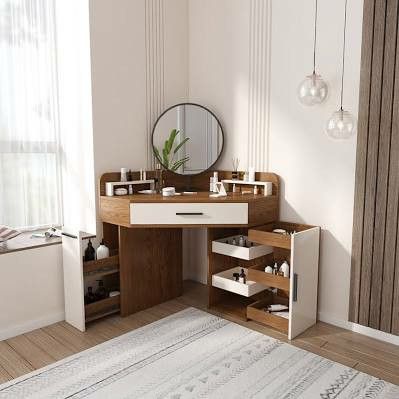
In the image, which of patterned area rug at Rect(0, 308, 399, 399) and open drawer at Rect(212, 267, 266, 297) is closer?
patterned area rug at Rect(0, 308, 399, 399)

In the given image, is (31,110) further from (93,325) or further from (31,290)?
(93,325)

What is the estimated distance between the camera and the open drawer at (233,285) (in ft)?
8.98

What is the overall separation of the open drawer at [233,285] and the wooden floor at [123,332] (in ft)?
0.73

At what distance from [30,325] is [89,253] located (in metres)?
0.58

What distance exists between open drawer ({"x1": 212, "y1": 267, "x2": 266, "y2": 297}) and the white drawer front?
450 millimetres

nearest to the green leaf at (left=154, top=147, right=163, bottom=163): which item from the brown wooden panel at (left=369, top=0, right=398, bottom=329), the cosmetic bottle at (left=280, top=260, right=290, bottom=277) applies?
the cosmetic bottle at (left=280, top=260, right=290, bottom=277)

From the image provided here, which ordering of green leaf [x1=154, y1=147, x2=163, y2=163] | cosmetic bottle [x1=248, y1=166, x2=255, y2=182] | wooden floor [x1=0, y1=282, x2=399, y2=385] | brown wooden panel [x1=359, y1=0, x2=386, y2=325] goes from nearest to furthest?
wooden floor [x1=0, y1=282, x2=399, y2=385], brown wooden panel [x1=359, y1=0, x2=386, y2=325], cosmetic bottle [x1=248, y1=166, x2=255, y2=182], green leaf [x1=154, y1=147, x2=163, y2=163]

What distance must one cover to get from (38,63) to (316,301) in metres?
2.54

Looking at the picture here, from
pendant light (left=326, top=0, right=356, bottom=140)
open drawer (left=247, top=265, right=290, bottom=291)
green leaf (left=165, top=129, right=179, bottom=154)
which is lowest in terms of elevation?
open drawer (left=247, top=265, right=290, bottom=291)

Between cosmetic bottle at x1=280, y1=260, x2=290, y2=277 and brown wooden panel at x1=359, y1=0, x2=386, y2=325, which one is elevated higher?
brown wooden panel at x1=359, y1=0, x2=386, y2=325

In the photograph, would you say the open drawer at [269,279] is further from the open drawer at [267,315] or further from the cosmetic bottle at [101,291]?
the cosmetic bottle at [101,291]

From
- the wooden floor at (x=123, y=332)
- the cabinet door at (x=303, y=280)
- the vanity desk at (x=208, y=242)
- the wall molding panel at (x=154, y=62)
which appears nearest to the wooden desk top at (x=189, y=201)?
the vanity desk at (x=208, y=242)

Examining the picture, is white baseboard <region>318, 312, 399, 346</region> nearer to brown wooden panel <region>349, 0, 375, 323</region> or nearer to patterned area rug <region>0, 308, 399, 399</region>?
brown wooden panel <region>349, 0, 375, 323</region>

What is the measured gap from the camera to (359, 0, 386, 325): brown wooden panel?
2.37m
